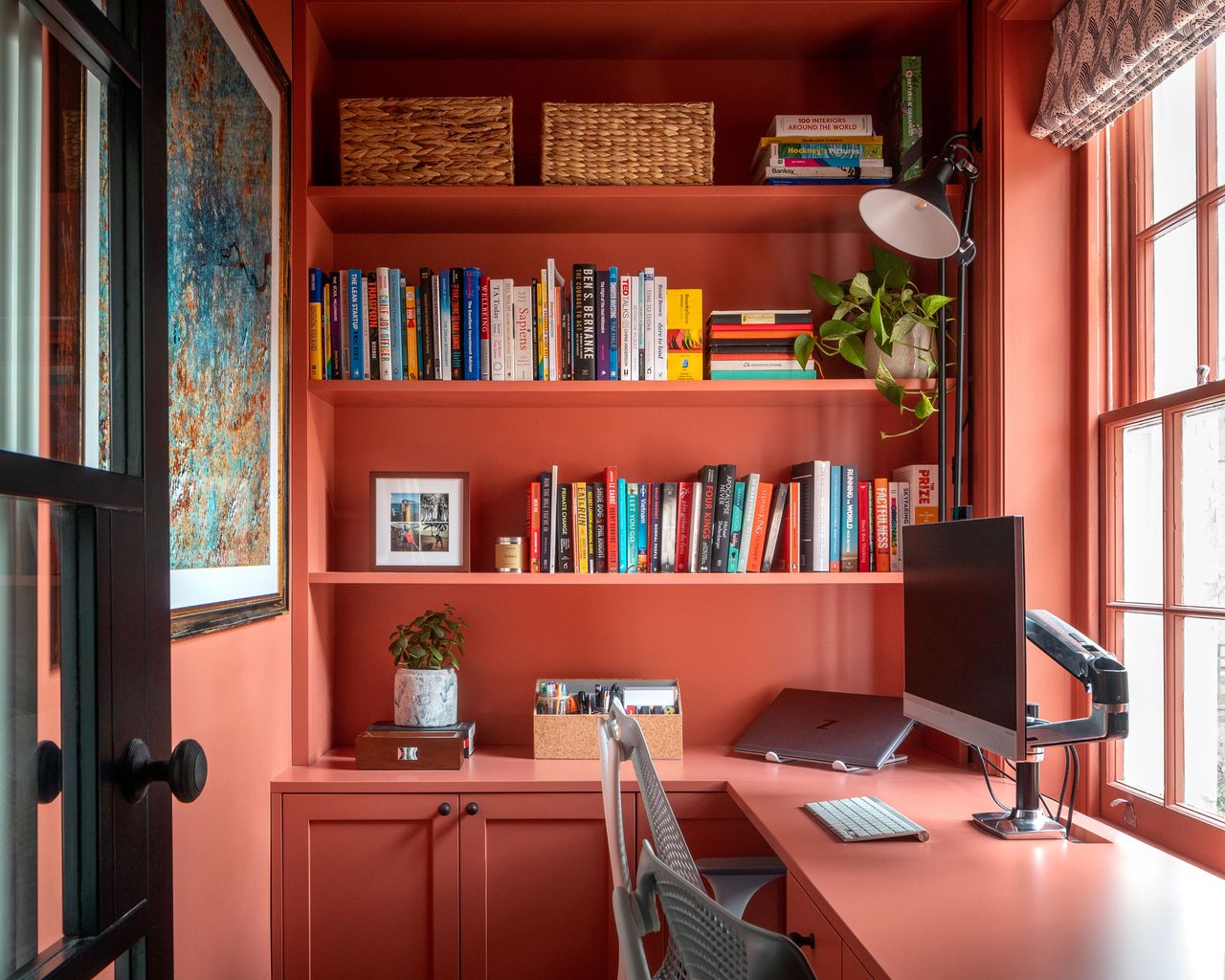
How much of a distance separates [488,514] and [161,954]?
5.31ft

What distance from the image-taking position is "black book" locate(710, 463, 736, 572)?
239cm

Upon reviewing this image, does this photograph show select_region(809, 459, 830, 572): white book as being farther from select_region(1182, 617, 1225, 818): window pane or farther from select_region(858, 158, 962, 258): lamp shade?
select_region(1182, 617, 1225, 818): window pane

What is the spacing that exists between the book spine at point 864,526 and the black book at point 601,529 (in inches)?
24.4

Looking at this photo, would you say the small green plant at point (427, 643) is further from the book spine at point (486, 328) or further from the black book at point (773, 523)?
the black book at point (773, 523)

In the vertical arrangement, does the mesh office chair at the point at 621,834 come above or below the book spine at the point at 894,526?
below

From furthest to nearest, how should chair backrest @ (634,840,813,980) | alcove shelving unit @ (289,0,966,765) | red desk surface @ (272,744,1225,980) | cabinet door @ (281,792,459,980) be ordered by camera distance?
alcove shelving unit @ (289,0,966,765) < cabinet door @ (281,792,459,980) < red desk surface @ (272,744,1225,980) < chair backrest @ (634,840,813,980)

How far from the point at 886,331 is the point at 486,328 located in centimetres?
95

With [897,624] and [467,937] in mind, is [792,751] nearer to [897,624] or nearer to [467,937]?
[897,624]

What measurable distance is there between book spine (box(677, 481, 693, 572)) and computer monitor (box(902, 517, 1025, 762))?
592 millimetres

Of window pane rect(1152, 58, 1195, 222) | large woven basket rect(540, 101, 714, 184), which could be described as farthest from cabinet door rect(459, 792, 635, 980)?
window pane rect(1152, 58, 1195, 222)

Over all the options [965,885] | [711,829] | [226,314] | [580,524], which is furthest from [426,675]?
[965,885]

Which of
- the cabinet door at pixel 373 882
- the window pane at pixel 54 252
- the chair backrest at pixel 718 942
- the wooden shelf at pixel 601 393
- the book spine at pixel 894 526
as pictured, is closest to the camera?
the window pane at pixel 54 252

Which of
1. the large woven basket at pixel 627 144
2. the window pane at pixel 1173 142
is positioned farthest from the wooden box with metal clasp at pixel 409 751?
the window pane at pixel 1173 142

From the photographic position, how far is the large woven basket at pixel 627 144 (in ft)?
7.67
